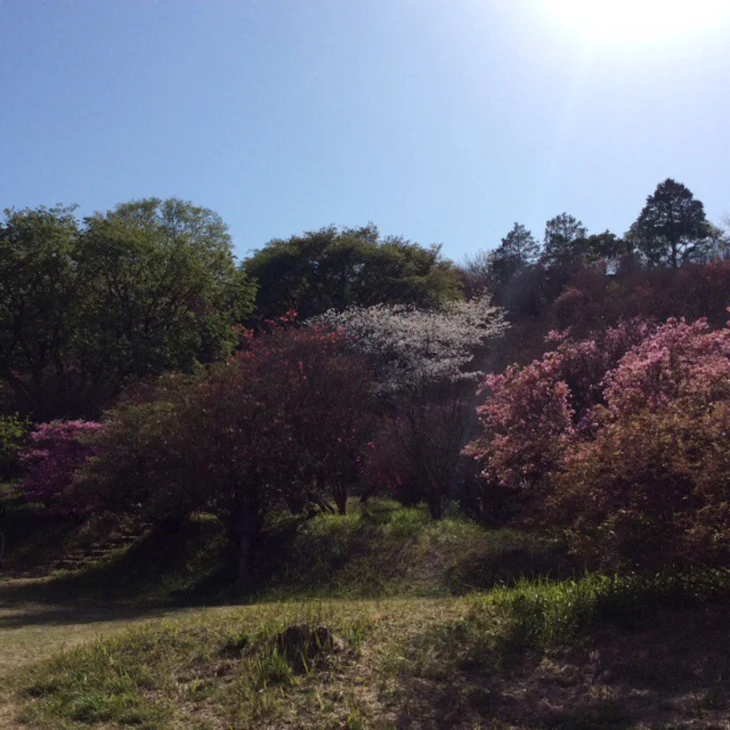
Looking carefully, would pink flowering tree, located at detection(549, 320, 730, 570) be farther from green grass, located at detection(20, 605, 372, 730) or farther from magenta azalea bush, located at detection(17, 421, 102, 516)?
magenta azalea bush, located at detection(17, 421, 102, 516)

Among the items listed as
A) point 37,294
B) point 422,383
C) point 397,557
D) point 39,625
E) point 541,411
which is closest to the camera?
point 39,625

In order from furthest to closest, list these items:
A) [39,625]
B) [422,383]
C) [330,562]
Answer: [422,383] → [330,562] → [39,625]

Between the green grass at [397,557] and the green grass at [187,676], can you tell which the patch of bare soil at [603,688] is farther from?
the green grass at [397,557]

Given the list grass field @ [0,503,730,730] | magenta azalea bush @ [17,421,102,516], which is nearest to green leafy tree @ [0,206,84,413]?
magenta azalea bush @ [17,421,102,516]

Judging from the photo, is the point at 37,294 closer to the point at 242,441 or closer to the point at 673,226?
the point at 242,441

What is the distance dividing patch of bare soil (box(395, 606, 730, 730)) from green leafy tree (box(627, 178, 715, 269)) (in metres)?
35.0

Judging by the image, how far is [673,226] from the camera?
38625 mm

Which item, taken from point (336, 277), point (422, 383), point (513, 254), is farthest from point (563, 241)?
point (422, 383)

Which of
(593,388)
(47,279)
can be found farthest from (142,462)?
(47,279)

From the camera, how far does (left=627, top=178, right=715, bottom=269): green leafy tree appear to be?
126 feet

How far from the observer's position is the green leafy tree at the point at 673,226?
3828 centimetres

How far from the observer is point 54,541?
2341 cm

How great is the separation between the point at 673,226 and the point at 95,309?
27895 mm

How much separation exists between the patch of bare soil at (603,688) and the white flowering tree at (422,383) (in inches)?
395
